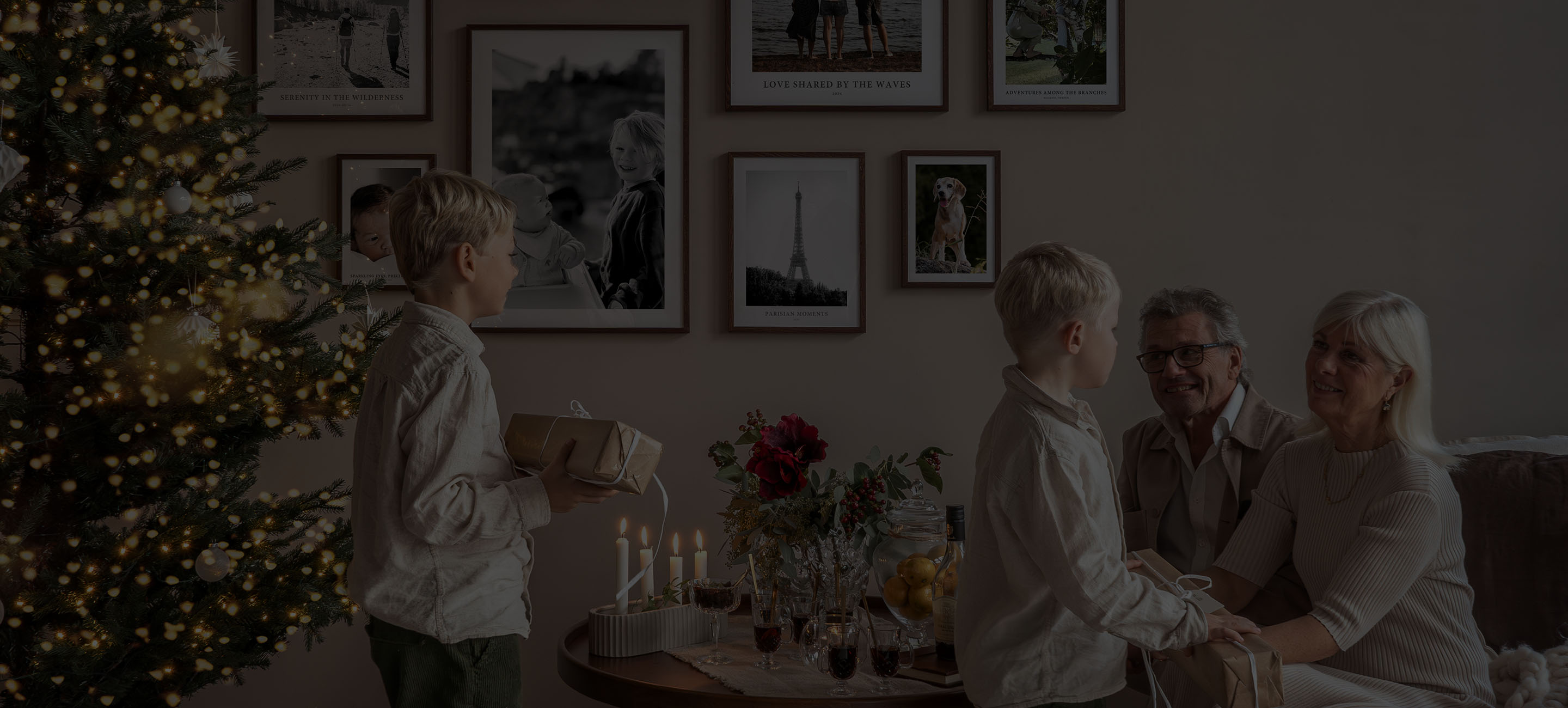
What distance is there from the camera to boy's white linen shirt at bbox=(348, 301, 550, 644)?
1.38m

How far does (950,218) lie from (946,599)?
1.28 m

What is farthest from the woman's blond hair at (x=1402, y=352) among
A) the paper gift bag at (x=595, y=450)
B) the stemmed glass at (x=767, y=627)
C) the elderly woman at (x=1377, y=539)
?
the paper gift bag at (x=595, y=450)

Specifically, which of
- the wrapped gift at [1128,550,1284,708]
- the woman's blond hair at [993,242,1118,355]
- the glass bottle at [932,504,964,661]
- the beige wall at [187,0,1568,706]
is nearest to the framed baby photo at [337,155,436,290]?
the beige wall at [187,0,1568,706]

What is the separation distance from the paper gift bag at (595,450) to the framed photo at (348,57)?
1.54 m

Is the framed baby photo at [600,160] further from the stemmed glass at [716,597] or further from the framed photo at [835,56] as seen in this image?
the stemmed glass at [716,597]

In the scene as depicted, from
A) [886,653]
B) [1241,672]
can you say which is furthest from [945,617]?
[1241,672]

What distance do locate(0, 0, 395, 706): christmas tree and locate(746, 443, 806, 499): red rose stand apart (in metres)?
1.03

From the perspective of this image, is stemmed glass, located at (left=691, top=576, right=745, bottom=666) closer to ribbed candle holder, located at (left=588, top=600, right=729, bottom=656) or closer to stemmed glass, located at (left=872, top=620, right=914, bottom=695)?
ribbed candle holder, located at (left=588, top=600, right=729, bottom=656)

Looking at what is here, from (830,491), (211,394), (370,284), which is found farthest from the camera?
(370,284)

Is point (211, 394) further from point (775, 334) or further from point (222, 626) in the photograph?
point (775, 334)

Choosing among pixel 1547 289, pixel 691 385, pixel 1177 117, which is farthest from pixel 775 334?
pixel 1547 289

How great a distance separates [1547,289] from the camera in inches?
109

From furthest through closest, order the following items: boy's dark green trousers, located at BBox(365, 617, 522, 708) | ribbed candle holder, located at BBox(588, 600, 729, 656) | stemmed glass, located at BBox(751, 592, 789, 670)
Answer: ribbed candle holder, located at BBox(588, 600, 729, 656) → stemmed glass, located at BBox(751, 592, 789, 670) → boy's dark green trousers, located at BBox(365, 617, 522, 708)

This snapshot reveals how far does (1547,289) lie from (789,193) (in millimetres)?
2177
